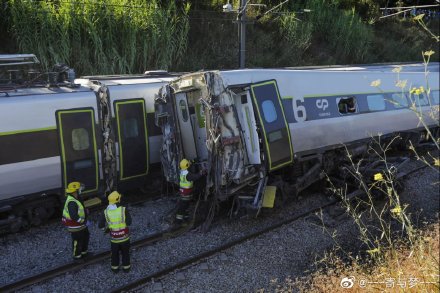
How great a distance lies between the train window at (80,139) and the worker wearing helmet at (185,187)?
2.01 metres

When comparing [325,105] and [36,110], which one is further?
[325,105]

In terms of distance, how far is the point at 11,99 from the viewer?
26.6ft

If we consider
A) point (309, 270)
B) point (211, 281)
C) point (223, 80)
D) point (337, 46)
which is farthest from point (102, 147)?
point (337, 46)

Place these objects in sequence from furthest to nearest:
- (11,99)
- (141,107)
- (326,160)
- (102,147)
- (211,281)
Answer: (326,160), (141,107), (102,147), (11,99), (211,281)

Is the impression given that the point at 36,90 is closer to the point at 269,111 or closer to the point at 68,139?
the point at 68,139

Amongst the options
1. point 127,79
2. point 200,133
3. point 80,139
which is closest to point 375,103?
point 200,133

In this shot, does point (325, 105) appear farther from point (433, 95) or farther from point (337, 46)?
point (337, 46)

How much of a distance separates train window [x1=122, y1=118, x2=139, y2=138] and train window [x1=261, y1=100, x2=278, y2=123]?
300 cm

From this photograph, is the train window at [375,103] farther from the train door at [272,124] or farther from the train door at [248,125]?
the train door at [248,125]

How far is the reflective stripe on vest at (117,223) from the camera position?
23.5 ft

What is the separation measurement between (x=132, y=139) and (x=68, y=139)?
153 centimetres

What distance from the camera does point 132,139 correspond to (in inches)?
392

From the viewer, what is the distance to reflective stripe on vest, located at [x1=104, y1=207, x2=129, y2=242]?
718 centimetres

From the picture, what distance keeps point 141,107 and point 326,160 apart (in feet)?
15.3
